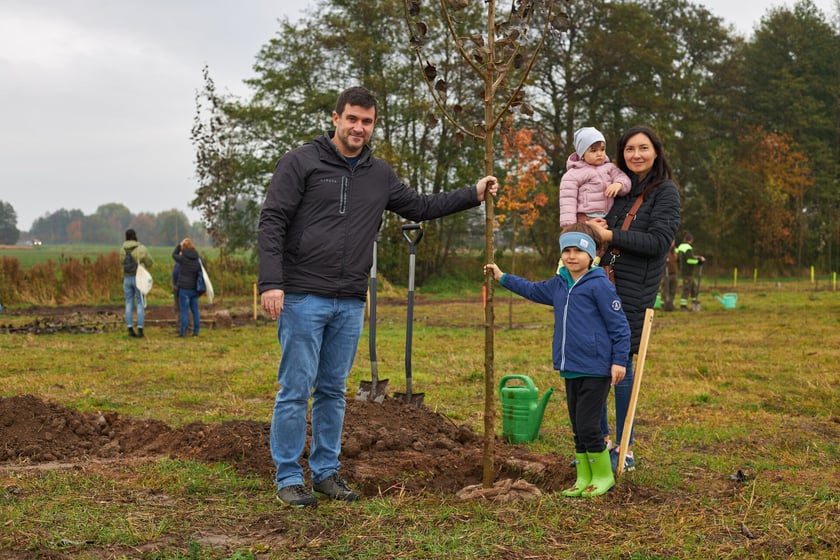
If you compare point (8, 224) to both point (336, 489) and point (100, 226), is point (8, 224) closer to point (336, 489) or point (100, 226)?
point (100, 226)

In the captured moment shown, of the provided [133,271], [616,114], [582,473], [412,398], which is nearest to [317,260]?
[582,473]

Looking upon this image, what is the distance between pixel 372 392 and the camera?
716 centimetres

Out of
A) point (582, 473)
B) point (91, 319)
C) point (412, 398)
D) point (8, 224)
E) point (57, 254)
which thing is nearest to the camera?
point (582, 473)

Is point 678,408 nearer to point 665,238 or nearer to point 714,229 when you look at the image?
point 665,238

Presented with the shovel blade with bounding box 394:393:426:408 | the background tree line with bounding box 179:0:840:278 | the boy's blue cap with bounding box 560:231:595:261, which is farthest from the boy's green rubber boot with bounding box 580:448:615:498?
the background tree line with bounding box 179:0:840:278

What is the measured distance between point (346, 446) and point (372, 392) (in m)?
1.76

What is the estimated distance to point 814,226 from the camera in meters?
39.9

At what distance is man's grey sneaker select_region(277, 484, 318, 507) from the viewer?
14.4 feet

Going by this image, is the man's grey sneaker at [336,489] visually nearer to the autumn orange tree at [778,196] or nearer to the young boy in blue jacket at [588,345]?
the young boy in blue jacket at [588,345]

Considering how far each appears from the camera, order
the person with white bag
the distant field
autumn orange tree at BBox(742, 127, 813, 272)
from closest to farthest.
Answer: the person with white bag < the distant field < autumn orange tree at BBox(742, 127, 813, 272)

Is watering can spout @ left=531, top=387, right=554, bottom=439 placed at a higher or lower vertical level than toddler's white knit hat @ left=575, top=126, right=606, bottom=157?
lower

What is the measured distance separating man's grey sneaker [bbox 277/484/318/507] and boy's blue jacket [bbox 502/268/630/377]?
1.53 meters

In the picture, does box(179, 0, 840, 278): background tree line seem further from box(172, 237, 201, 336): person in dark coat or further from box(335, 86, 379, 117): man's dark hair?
box(335, 86, 379, 117): man's dark hair

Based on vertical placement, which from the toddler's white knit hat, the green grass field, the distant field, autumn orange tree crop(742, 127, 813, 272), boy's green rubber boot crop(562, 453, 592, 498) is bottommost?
the green grass field
